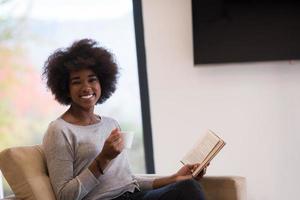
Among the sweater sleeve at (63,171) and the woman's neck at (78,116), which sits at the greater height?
the woman's neck at (78,116)

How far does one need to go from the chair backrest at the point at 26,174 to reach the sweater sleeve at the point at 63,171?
0.06 meters

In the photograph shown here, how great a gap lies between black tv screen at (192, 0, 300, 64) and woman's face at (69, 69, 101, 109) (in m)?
0.85

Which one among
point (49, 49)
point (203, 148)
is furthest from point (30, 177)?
point (49, 49)

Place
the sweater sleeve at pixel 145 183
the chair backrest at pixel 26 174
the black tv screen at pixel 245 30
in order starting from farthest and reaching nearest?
the black tv screen at pixel 245 30 < the sweater sleeve at pixel 145 183 < the chair backrest at pixel 26 174

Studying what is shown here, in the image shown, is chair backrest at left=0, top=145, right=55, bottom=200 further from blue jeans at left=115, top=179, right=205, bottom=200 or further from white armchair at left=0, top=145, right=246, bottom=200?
blue jeans at left=115, top=179, right=205, bottom=200

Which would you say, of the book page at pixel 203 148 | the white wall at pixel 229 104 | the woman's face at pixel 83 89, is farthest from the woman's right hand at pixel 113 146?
the white wall at pixel 229 104

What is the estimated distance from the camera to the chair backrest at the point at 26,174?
4.83ft

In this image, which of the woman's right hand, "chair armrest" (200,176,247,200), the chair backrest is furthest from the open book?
the chair backrest

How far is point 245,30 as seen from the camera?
2.21 meters

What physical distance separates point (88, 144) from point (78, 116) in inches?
5.7

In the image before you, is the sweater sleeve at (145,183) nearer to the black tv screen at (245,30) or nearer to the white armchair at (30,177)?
the white armchair at (30,177)

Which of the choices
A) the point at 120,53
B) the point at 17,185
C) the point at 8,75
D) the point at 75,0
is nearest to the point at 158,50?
the point at 120,53

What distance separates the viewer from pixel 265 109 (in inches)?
91.0

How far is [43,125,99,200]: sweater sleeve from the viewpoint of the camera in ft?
4.58
